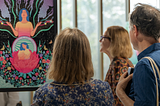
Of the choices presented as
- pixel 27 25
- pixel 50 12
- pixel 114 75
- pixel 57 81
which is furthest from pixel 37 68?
pixel 57 81

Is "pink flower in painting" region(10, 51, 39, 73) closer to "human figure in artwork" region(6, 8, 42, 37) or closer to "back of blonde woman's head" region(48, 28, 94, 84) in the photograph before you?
"human figure in artwork" region(6, 8, 42, 37)

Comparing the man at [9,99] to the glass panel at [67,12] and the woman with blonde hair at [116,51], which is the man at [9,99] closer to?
the woman with blonde hair at [116,51]

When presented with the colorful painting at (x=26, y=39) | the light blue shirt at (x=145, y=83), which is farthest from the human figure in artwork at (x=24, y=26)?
the light blue shirt at (x=145, y=83)

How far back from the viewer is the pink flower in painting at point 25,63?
2461 millimetres

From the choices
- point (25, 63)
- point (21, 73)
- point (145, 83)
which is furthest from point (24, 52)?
point (145, 83)

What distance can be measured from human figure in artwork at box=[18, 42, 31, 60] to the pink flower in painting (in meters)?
0.04

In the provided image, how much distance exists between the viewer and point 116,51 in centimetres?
219

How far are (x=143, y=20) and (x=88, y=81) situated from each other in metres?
0.50

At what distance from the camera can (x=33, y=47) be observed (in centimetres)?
253

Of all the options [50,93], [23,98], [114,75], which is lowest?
[23,98]

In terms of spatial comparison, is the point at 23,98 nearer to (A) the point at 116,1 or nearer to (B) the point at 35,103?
(B) the point at 35,103

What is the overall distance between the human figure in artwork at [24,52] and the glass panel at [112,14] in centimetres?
163

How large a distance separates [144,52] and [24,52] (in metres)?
1.81

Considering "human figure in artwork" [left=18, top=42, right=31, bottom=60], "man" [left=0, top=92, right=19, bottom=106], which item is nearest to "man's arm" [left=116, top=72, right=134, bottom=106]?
"human figure in artwork" [left=18, top=42, right=31, bottom=60]
